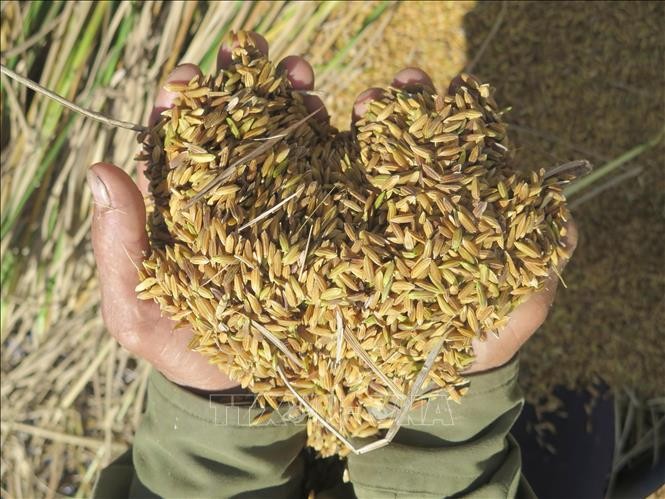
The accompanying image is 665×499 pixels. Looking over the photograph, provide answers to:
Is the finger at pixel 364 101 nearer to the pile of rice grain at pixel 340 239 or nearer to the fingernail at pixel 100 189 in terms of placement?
the pile of rice grain at pixel 340 239

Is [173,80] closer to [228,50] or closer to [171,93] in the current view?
[171,93]

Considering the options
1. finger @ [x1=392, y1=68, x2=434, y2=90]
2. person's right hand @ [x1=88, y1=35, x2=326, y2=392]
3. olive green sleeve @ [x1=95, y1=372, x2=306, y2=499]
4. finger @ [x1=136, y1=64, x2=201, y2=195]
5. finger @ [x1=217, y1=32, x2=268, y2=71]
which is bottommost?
olive green sleeve @ [x1=95, y1=372, x2=306, y2=499]

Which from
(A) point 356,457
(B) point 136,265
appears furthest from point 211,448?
(B) point 136,265

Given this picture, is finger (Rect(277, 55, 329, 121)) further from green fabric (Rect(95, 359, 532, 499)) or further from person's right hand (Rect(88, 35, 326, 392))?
green fabric (Rect(95, 359, 532, 499))

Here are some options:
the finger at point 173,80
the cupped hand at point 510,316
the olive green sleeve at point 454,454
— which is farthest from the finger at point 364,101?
the olive green sleeve at point 454,454

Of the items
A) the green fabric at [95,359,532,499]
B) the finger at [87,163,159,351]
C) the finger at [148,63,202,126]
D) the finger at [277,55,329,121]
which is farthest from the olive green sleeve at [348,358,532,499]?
the finger at [148,63,202,126]

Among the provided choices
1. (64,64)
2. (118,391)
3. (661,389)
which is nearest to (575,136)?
(661,389)
